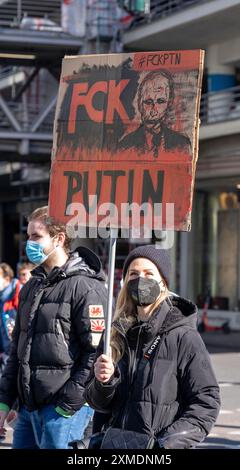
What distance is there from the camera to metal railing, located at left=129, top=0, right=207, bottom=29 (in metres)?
25.4

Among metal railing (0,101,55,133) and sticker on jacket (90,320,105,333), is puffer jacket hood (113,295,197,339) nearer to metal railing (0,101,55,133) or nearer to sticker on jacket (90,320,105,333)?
sticker on jacket (90,320,105,333)

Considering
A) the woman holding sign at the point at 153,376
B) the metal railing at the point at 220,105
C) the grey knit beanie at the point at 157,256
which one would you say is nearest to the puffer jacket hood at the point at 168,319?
the woman holding sign at the point at 153,376

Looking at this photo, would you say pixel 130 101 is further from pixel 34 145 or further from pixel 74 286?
pixel 34 145

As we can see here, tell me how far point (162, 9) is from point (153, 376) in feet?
79.1

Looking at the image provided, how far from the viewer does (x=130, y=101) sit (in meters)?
4.51

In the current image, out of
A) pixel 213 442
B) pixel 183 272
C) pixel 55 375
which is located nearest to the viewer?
pixel 55 375

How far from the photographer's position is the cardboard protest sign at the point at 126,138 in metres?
4.29

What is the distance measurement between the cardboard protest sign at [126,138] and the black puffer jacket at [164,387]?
0.49 metres

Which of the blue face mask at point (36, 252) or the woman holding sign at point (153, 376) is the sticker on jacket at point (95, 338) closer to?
the blue face mask at point (36, 252)

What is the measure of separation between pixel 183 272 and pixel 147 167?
23.0 m

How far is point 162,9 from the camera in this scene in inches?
1066

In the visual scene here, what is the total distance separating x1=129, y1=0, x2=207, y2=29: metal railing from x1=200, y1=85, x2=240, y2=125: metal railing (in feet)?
7.76

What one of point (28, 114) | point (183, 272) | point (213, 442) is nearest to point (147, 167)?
point (213, 442)

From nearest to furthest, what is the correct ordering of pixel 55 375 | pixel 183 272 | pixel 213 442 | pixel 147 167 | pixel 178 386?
pixel 178 386
pixel 147 167
pixel 55 375
pixel 213 442
pixel 183 272
